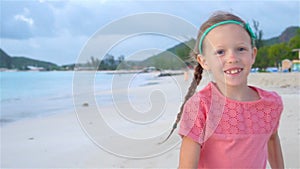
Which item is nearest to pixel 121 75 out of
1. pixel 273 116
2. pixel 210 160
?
pixel 210 160

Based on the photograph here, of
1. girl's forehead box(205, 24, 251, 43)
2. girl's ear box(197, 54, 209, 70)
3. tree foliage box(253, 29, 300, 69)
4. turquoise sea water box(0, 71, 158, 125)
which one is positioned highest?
tree foliage box(253, 29, 300, 69)

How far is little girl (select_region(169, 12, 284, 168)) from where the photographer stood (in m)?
1.18

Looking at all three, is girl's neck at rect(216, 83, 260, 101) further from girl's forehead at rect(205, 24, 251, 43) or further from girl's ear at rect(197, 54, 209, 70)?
girl's forehead at rect(205, 24, 251, 43)

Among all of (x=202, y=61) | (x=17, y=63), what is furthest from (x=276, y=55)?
(x=202, y=61)

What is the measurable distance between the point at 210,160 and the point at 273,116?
1.03ft

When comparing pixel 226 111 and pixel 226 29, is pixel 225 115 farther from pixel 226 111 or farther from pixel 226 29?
pixel 226 29

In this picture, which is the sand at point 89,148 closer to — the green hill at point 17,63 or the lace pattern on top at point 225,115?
the lace pattern on top at point 225,115

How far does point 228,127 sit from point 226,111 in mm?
65

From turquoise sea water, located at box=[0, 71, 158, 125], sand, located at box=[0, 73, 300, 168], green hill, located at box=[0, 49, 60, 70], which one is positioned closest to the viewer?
turquoise sea water, located at box=[0, 71, 158, 125]

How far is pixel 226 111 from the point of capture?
4.16 feet

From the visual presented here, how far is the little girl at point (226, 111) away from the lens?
1180 mm

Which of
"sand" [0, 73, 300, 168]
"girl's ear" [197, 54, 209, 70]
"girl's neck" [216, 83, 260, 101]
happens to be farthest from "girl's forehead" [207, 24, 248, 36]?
"sand" [0, 73, 300, 168]

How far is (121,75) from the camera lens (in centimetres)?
145

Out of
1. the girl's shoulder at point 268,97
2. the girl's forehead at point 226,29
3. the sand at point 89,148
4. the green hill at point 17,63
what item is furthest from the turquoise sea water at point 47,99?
the green hill at point 17,63
